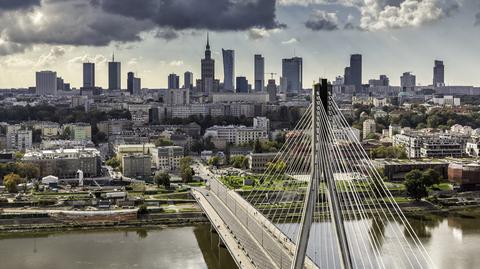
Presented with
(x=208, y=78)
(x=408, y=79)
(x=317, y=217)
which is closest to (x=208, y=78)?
(x=208, y=78)

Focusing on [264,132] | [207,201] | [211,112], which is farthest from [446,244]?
[211,112]

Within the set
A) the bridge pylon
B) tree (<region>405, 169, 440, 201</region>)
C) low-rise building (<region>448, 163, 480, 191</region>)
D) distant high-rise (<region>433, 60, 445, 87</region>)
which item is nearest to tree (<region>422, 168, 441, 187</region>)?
tree (<region>405, 169, 440, 201</region>)

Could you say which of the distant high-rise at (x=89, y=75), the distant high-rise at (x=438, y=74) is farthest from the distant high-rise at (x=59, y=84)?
the distant high-rise at (x=438, y=74)

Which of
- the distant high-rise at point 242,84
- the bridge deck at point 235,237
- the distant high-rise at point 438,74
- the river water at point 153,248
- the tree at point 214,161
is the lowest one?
the river water at point 153,248

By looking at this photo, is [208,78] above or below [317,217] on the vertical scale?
above

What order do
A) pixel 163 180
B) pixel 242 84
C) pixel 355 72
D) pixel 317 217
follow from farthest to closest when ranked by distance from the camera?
1. pixel 355 72
2. pixel 242 84
3. pixel 163 180
4. pixel 317 217

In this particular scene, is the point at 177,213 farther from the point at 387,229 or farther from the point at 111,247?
the point at 387,229

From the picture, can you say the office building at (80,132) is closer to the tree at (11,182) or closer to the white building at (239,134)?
the white building at (239,134)

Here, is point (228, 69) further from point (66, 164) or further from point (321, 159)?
point (321, 159)
